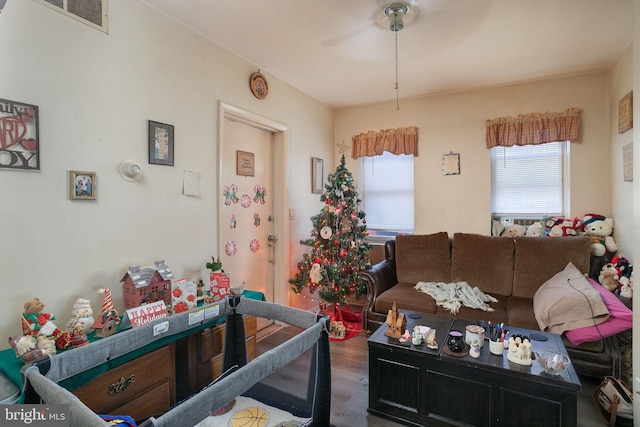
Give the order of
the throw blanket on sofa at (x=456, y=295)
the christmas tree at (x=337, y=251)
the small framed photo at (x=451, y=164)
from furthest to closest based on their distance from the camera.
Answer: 1. the small framed photo at (x=451, y=164)
2. the christmas tree at (x=337, y=251)
3. the throw blanket on sofa at (x=456, y=295)

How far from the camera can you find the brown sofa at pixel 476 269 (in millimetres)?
2818

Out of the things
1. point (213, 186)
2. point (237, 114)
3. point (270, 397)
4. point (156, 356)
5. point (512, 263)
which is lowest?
point (270, 397)

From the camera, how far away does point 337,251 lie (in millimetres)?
3346

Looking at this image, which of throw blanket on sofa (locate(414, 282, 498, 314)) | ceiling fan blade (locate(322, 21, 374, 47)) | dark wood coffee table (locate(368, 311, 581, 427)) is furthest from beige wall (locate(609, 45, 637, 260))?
ceiling fan blade (locate(322, 21, 374, 47))

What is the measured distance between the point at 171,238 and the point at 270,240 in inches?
51.0

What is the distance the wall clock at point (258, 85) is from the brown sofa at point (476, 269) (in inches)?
79.5

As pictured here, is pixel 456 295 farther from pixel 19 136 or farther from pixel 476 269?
pixel 19 136

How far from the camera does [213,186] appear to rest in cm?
256

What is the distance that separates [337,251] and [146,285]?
1.91m

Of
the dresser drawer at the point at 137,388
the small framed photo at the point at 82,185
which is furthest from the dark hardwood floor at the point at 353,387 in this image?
the small framed photo at the point at 82,185

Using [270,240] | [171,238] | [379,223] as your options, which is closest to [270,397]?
[171,238]

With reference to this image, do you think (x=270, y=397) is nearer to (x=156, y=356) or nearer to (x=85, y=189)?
(x=156, y=356)

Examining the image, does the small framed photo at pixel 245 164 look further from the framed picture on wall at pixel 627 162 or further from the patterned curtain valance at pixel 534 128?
the framed picture on wall at pixel 627 162

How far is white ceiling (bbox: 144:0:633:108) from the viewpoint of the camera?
2.12m
